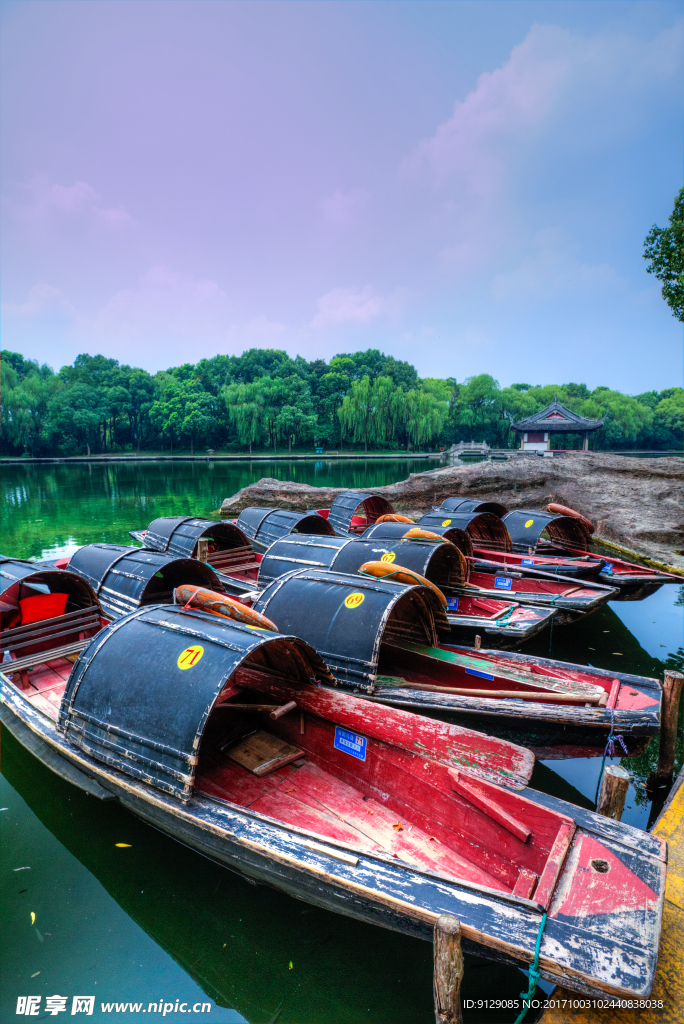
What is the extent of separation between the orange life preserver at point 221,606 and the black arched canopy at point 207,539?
16.4 feet

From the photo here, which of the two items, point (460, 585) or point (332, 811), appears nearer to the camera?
point (332, 811)

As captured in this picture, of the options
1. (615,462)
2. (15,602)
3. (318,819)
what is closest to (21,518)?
(15,602)

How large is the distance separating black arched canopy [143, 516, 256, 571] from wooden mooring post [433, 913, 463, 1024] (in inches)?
348

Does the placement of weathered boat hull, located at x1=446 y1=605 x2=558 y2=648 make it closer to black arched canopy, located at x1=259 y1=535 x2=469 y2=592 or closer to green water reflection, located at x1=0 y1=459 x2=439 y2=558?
black arched canopy, located at x1=259 y1=535 x2=469 y2=592

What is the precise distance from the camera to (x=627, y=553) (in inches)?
587

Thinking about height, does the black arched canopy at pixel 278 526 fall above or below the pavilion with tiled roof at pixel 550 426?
below

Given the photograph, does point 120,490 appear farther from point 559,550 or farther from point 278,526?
point 559,550

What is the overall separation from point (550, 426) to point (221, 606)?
49.4 meters

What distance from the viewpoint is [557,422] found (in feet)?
162

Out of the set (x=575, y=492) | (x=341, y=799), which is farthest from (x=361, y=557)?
(x=575, y=492)

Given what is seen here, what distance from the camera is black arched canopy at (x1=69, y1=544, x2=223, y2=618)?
305 inches

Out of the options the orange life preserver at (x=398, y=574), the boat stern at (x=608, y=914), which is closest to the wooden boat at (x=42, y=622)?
the orange life preserver at (x=398, y=574)

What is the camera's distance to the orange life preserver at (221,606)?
536 centimetres

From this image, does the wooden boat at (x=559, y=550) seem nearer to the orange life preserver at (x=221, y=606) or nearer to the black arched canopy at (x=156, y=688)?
the orange life preserver at (x=221, y=606)
